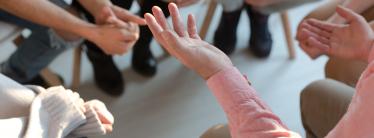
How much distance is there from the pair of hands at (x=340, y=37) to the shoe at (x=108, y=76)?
2.24 feet

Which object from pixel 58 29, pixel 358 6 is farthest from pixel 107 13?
pixel 358 6

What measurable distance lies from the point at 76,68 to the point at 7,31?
38 cm

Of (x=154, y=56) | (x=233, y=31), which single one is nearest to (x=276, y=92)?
(x=233, y=31)

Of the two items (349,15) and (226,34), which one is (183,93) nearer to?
(226,34)

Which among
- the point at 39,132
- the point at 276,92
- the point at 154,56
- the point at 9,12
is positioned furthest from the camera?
the point at 154,56

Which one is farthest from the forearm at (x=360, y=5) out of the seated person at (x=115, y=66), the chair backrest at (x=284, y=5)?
the seated person at (x=115, y=66)

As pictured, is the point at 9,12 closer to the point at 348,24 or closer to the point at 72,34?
the point at 72,34

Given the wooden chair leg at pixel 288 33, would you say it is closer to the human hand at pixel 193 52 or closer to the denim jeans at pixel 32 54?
the denim jeans at pixel 32 54

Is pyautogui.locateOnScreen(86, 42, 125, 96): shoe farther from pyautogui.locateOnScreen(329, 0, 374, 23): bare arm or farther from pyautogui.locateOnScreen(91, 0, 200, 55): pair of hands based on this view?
pyautogui.locateOnScreen(329, 0, 374, 23): bare arm

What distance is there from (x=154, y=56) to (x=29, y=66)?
49 centimetres

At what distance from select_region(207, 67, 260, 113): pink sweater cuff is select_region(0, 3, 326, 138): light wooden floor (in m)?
0.72

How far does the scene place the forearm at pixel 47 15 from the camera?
4.09ft

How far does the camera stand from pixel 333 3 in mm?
1303

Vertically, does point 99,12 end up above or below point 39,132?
above
